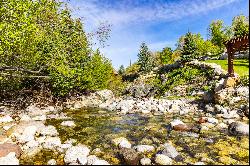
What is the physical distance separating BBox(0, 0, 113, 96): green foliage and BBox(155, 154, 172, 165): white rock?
1114 cm

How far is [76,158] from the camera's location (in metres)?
11.4

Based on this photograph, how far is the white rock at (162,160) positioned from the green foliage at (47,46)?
1114 cm

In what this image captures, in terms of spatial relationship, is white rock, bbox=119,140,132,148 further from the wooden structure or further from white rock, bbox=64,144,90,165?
the wooden structure

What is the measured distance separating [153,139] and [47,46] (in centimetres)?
1726

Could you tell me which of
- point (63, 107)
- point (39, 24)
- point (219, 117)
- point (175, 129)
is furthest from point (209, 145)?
point (63, 107)

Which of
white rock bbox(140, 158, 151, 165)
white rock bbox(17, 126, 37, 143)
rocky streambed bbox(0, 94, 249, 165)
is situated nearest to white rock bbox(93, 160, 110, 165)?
rocky streambed bbox(0, 94, 249, 165)

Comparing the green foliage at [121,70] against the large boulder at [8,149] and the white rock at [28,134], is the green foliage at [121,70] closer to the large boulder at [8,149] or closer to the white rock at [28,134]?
the white rock at [28,134]

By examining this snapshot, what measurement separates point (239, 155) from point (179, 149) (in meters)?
2.44

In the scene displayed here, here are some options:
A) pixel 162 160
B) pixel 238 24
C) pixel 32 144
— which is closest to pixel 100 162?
pixel 162 160

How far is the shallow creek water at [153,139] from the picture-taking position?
1103 centimetres

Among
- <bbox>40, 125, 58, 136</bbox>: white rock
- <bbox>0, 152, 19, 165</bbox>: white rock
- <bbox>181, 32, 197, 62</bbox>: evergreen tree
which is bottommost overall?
<bbox>0, 152, 19, 165</bbox>: white rock

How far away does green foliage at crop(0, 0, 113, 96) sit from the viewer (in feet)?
61.8

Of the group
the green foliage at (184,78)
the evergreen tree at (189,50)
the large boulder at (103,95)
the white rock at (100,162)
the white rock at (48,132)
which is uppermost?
the evergreen tree at (189,50)

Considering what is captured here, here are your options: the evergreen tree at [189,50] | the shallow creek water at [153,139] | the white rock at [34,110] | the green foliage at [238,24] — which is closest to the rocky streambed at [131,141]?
the shallow creek water at [153,139]
